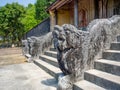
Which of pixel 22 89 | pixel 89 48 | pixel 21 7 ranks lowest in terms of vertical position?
pixel 22 89

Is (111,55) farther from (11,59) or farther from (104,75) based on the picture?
(11,59)

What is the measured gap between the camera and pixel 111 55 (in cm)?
424

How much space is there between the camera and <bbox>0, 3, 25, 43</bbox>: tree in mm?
29834

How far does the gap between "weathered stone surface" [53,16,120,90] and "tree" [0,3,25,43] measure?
26.9 metres

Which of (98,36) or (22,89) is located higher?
(98,36)

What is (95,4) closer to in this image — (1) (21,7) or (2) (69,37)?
(2) (69,37)

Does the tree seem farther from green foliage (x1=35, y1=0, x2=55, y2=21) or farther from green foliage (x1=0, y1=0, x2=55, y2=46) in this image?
green foliage (x1=35, y1=0, x2=55, y2=21)

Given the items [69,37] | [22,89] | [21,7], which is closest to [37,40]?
[22,89]

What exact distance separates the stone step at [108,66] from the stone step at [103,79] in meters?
0.10

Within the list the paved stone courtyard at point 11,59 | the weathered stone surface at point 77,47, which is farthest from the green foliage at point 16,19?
the weathered stone surface at point 77,47

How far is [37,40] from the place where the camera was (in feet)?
31.0

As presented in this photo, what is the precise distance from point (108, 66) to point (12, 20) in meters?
28.1

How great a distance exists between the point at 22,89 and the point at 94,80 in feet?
5.98

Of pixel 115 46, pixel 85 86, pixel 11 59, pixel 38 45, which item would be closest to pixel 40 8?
pixel 11 59
